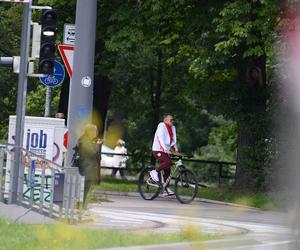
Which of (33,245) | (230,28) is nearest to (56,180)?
(33,245)

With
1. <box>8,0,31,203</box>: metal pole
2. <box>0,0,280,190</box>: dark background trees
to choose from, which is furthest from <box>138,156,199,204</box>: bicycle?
<box>8,0,31,203</box>: metal pole

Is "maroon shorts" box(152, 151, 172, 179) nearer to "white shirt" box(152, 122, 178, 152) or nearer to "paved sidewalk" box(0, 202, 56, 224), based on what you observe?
"white shirt" box(152, 122, 178, 152)

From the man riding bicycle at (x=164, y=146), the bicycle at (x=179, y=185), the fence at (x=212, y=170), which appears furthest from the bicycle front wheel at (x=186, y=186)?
the fence at (x=212, y=170)

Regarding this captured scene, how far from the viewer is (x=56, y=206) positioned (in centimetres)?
1433

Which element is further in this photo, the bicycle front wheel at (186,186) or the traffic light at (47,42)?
the bicycle front wheel at (186,186)

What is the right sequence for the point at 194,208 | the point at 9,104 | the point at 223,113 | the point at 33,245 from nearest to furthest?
the point at 33,245 < the point at 194,208 < the point at 223,113 < the point at 9,104

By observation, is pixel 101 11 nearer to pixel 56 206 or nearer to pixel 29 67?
pixel 29 67

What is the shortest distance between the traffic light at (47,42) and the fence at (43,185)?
57.0 inches

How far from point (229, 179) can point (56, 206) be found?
17.4 meters

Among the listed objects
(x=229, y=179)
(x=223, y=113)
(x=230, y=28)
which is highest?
(x=230, y=28)

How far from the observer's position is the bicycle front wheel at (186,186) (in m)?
20.2

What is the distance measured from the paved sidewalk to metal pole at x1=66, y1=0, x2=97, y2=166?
3.12 metres

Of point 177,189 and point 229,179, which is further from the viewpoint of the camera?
point 229,179

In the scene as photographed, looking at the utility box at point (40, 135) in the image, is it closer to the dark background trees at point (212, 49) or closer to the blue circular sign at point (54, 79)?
the blue circular sign at point (54, 79)
